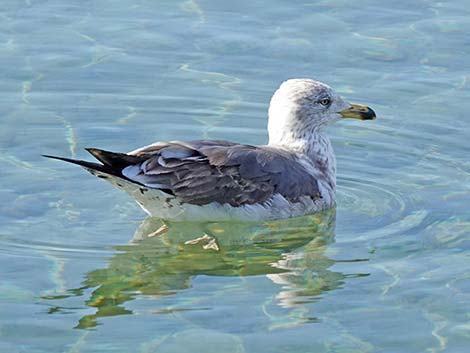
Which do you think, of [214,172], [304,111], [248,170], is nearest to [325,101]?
[304,111]

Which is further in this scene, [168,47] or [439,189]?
[168,47]

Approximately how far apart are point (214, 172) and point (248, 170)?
27 centimetres

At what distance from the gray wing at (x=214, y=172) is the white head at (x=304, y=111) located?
59 centimetres

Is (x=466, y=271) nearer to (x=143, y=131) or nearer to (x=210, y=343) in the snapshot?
(x=210, y=343)

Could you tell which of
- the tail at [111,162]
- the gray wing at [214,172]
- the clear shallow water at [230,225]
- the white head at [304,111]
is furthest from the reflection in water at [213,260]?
the white head at [304,111]

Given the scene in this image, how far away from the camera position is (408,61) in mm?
13344

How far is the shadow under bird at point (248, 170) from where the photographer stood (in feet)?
33.3

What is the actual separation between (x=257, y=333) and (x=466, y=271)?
1.71 meters

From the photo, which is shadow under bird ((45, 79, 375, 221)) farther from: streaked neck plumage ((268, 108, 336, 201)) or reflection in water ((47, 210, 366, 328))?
reflection in water ((47, 210, 366, 328))

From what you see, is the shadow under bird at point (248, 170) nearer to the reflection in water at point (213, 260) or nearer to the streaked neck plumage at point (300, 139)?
the streaked neck plumage at point (300, 139)

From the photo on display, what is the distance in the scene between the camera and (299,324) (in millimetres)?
8602

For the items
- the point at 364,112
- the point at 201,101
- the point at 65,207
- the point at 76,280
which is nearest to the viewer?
the point at 76,280

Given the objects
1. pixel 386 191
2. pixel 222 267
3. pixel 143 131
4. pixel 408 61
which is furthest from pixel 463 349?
pixel 408 61

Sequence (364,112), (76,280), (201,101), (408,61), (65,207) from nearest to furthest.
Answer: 1. (76,280)
2. (65,207)
3. (364,112)
4. (201,101)
5. (408,61)
